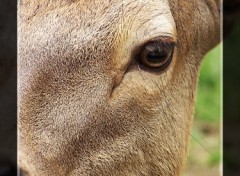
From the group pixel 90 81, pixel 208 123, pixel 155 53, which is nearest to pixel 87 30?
pixel 90 81

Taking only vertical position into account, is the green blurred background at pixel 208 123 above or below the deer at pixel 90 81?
above

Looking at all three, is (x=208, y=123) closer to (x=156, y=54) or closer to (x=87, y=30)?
(x=156, y=54)

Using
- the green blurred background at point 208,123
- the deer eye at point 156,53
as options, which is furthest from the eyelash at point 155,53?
the green blurred background at point 208,123

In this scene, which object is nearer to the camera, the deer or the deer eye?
the deer

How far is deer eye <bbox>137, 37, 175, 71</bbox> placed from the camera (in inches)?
120

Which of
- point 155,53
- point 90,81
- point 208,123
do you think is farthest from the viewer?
point 208,123

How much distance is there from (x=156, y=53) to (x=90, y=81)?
316 millimetres

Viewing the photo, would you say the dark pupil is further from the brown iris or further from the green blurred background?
the green blurred background

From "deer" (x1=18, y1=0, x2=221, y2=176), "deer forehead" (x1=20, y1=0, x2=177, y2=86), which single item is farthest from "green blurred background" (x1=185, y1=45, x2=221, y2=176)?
"deer forehead" (x1=20, y1=0, x2=177, y2=86)

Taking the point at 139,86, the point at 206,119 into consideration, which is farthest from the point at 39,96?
the point at 206,119

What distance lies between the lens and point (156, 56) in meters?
3.09

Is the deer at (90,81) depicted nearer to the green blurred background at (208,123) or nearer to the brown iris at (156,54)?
the brown iris at (156,54)

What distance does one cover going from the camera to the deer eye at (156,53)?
3.04 meters
